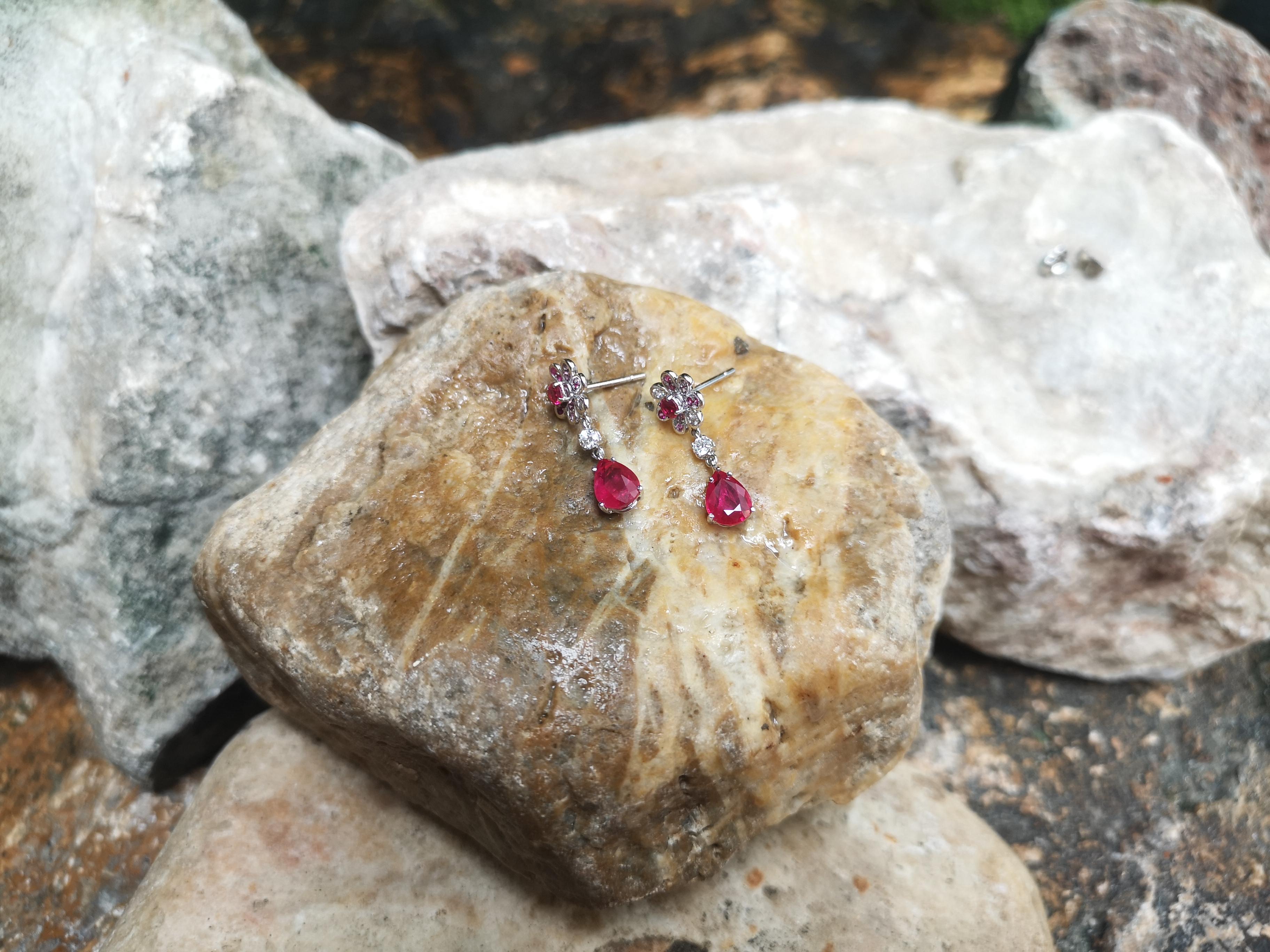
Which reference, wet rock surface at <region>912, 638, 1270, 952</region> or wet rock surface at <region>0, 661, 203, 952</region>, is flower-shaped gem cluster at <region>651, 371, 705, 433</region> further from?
wet rock surface at <region>0, 661, 203, 952</region>

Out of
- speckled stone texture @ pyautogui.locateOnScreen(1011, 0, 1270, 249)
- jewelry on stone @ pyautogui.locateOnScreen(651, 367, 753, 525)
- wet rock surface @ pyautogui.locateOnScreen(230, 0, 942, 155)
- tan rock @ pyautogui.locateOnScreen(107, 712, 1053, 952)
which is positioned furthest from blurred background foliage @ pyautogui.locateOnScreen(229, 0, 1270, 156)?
tan rock @ pyautogui.locateOnScreen(107, 712, 1053, 952)

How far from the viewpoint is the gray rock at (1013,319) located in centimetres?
233

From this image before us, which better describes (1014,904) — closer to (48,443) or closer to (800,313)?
(800,313)

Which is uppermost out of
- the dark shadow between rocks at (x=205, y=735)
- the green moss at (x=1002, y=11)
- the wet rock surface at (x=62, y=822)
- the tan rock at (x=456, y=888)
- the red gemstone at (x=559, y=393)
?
the red gemstone at (x=559, y=393)

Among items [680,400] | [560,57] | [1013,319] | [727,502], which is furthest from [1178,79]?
[727,502]

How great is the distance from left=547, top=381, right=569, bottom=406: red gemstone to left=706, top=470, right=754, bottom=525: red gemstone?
356mm

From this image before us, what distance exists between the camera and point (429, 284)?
2344 millimetres

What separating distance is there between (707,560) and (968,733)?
124cm

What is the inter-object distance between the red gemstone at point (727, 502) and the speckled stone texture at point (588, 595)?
4cm

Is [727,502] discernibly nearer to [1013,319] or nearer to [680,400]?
[680,400]

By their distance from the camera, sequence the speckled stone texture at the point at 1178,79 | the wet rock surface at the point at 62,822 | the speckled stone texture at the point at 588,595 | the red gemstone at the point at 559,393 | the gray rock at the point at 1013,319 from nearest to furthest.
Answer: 1. the speckled stone texture at the point at 588,595
2. the red gemstone at the point at 559,393
3. the wet rock surface at the point at 62,822
4. the gray rock at the point at 1013,319
5. the speckled stone texture at the point at 1178,79

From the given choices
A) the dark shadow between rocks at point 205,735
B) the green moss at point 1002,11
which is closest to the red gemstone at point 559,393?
the dark shadow between rocks at point 205,735

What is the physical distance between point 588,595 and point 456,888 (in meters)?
0.74

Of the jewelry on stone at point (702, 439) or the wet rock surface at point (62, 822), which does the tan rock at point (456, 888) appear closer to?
the wet rock surface at point (62, 822)
